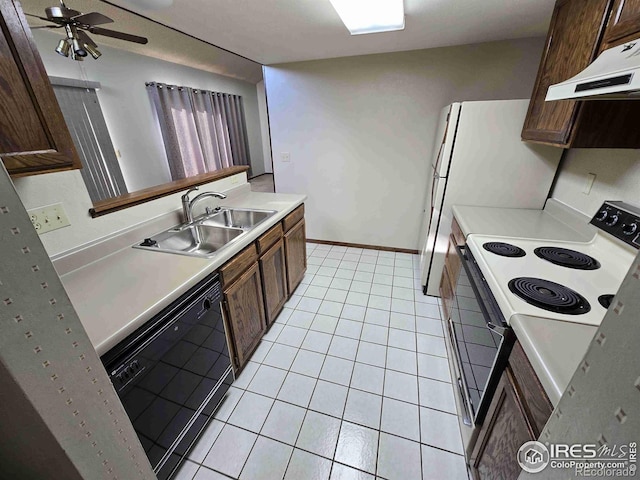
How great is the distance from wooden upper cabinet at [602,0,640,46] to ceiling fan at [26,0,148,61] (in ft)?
7.75

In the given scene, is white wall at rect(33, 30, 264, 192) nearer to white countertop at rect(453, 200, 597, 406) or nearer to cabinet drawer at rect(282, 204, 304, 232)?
cabinet drawer at rect(282, 204, 304, 232)

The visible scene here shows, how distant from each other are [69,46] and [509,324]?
2.95 metres

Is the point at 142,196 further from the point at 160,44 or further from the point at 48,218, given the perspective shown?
the point at 160,44

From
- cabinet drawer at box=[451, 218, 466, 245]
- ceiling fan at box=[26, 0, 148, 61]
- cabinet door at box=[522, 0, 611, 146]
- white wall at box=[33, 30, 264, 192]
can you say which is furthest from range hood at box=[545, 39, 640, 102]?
white wall at box=[33, 30, 264, 192]

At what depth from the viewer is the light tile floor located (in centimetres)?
127

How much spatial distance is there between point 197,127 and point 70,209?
4332 millimetres

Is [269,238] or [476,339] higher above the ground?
[269,238]

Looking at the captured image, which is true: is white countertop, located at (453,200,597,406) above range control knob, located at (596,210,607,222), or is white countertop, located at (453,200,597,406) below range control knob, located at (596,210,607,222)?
below

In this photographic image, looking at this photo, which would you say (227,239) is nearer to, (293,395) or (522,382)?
(293,395)

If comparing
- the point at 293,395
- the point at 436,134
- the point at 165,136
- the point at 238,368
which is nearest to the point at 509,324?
the point at 293,395

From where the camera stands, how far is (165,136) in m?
4.34

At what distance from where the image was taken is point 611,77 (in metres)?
0.78

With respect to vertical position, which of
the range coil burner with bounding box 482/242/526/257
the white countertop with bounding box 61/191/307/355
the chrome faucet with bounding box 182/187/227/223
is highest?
the chrome faucet with bounding box 182/187/227/223

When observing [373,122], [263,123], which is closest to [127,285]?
[373,122]
